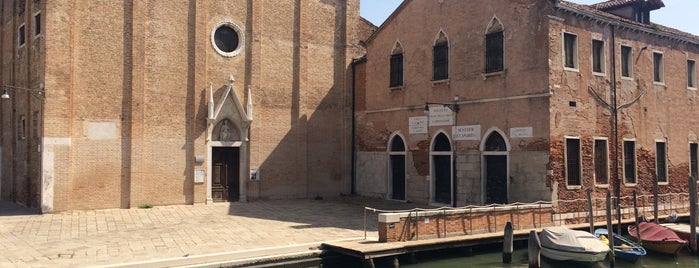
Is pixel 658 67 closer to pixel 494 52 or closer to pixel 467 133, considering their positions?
pixel 494 52

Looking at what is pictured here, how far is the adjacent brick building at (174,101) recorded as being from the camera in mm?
16984

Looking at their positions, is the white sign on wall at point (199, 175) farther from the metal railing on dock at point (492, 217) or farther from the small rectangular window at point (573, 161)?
the small rectangular window at point (573, 161)

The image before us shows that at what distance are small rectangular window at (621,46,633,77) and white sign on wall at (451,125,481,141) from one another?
4884 millimetres

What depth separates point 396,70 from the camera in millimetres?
20547

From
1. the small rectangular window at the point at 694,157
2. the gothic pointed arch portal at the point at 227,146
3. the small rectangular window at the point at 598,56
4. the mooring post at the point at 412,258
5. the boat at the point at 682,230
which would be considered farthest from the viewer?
the small rectangular window at the point at 694,157

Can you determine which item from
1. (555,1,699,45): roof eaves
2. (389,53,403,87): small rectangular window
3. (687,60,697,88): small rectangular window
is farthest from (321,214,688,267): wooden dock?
(687,60,697,88): small rectangular window

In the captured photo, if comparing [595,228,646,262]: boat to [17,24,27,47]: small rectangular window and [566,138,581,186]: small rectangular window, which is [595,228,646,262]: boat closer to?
[566,138,581,186]: small rectangular window

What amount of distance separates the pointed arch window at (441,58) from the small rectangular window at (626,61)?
534 cm

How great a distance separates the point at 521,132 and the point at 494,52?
2634mm

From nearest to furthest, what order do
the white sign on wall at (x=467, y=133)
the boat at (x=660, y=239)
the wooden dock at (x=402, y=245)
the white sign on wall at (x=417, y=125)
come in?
the wooden dock at (x=402, y=245) < the boat at (x=660, y=239) < the white sign on wall at (x=467, y=133) < the white sign on wall at (x=417, y=125)

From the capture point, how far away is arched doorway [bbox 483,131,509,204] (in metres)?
16.7

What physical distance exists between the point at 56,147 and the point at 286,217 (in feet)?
22.9

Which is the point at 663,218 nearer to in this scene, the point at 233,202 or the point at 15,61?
the point at 233,202

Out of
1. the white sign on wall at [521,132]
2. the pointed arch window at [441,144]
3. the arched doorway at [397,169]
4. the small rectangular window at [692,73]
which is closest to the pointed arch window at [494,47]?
the white sign on wall at [521,132]
